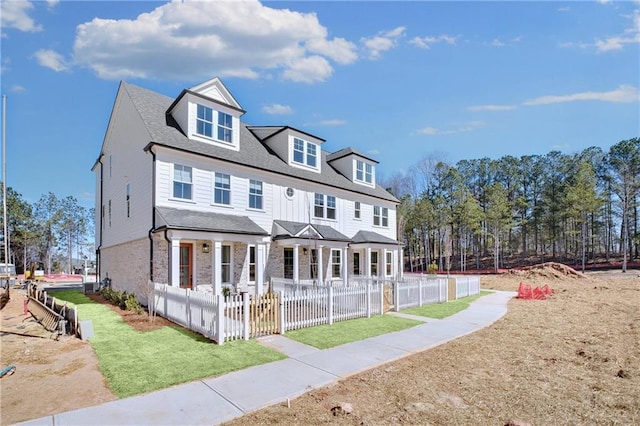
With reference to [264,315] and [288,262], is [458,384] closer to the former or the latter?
[264,315]

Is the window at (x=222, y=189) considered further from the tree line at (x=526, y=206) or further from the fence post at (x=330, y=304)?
the tree line at (x=526, y=206)

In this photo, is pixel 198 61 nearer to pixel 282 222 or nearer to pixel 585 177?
pixel 282 222

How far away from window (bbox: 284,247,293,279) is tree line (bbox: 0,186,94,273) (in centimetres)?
4073

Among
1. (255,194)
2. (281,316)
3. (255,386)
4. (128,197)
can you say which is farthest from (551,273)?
(128,197)

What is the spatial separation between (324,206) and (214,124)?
7.88 metres

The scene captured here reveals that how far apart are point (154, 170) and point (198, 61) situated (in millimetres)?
6158

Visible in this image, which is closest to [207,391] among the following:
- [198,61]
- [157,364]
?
[157,364]

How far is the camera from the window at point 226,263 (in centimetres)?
1565

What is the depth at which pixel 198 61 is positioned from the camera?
53.8 ft

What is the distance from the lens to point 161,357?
7.23 m

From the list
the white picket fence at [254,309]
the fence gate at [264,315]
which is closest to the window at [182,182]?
the white picket fence at [254,309]

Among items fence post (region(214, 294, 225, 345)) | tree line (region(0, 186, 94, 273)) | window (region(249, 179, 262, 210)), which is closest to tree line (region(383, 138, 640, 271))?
window (region(249, 179, 262, 210))

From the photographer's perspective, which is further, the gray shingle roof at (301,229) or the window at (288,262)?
the window at (288,262)

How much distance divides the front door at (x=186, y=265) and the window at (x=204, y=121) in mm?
5281
